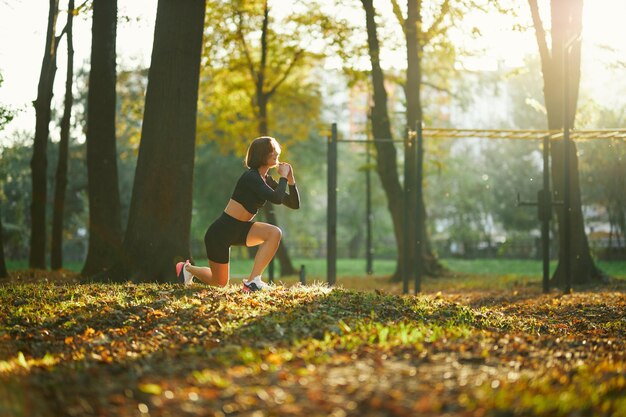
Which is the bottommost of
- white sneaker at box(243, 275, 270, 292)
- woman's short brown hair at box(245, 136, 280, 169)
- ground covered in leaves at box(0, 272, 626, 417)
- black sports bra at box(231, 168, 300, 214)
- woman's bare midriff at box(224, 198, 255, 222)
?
ground covered in leaves at box(0, 272, 626, 417)

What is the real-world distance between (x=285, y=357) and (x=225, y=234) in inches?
177

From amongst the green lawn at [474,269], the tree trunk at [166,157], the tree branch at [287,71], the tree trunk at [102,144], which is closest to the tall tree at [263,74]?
the tree branch at [287,71]

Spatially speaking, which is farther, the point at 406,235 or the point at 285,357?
the point at 406,235

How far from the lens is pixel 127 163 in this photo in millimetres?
39375

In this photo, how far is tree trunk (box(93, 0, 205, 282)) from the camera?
38.2 feet

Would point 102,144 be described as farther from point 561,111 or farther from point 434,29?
point 561,111

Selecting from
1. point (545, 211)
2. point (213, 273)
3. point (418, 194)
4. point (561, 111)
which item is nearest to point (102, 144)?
point (418, 194)

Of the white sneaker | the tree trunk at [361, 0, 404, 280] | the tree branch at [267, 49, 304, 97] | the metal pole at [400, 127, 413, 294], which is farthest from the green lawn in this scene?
the white sneaker

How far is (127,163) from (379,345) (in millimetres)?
34559

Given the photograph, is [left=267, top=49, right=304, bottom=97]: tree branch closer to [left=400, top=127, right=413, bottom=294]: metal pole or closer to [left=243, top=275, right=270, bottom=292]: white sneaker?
[left=400, top=127, right=413, bottom=294]: metal pole

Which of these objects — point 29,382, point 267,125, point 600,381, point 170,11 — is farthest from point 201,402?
point 267,125

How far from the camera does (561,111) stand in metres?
18.3

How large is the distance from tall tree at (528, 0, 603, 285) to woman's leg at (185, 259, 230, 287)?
9.04m

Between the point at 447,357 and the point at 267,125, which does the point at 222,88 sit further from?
the point at 447,357
